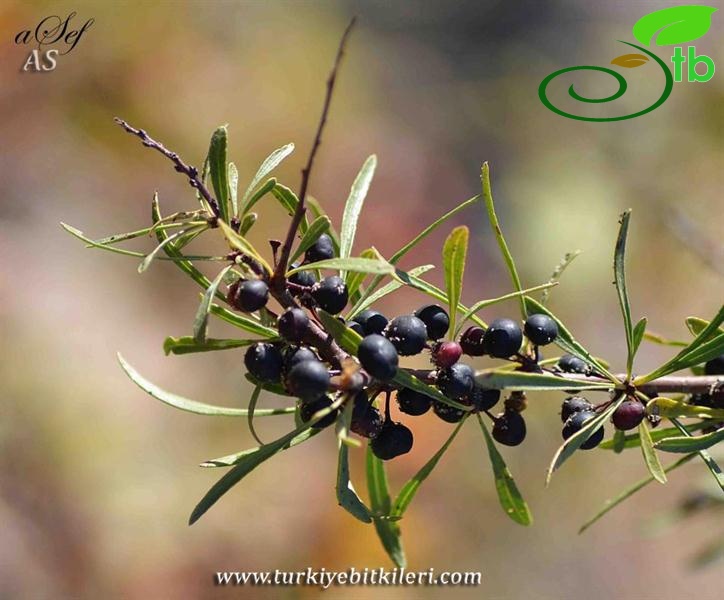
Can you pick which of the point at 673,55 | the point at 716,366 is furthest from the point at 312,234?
the point at 673,55

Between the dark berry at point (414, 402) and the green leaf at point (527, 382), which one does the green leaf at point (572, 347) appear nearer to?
the green leaf at point (527, 382)

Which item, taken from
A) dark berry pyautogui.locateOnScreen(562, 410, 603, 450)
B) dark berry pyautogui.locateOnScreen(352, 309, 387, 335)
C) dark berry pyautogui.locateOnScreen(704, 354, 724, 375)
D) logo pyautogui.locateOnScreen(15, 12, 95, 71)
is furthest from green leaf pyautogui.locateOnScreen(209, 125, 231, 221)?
logo pyautogui.locateOnScreen(15, 12, 95, 71)

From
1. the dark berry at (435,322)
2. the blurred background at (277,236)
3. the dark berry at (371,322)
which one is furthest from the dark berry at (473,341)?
the blurred background at (277,236)

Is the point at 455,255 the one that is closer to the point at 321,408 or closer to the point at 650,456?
the point at 321,408

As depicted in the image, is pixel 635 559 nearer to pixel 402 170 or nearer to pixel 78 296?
pixel 402 170

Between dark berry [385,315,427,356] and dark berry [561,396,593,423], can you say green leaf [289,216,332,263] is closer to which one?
dark berry [385,315,427,356]

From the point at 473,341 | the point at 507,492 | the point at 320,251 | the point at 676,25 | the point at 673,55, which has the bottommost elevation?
the point at 507,492
